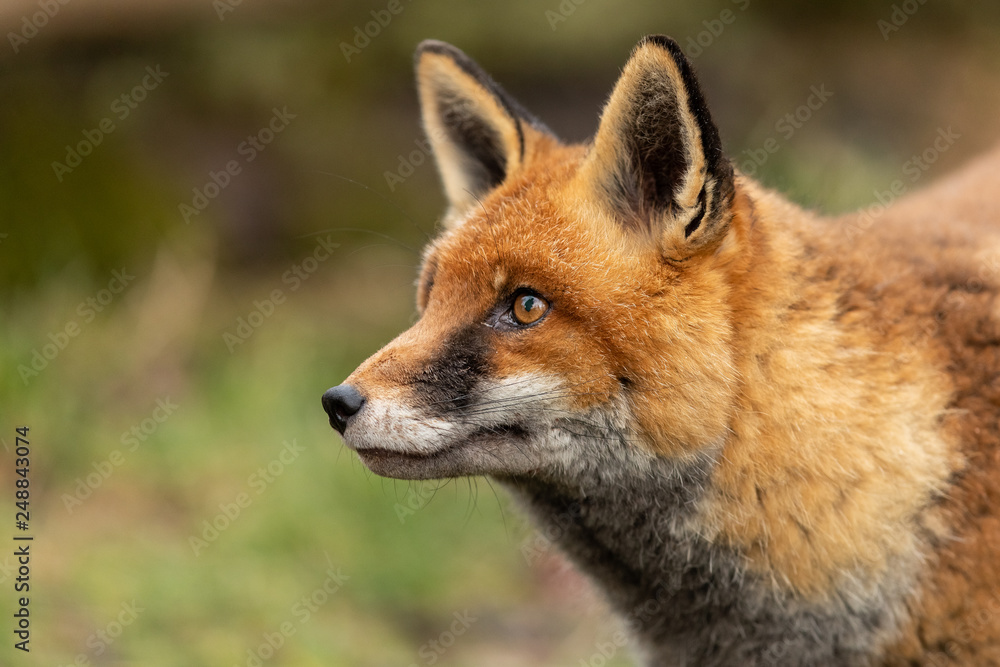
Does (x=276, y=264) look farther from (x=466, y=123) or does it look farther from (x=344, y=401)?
(x=344, y=401)

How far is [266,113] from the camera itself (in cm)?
1000

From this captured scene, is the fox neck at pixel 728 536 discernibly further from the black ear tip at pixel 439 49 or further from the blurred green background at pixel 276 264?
the black ear tip at pixel 439 49

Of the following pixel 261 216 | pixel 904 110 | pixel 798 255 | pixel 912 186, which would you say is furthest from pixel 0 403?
pixel 904 110

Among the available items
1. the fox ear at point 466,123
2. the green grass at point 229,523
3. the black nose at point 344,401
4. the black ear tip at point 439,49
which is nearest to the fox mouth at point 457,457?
the black nose at point 344,401

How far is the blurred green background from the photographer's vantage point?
19.7 ft

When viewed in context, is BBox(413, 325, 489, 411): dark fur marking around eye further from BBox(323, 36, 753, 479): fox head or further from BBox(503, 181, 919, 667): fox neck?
BBox(503, 181, 919, 667): fox neck

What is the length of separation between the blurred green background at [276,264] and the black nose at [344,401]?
115 cm

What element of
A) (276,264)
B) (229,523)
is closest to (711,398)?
(229,523)

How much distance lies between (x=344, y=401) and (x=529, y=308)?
2.41ft

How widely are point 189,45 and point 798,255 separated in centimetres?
782

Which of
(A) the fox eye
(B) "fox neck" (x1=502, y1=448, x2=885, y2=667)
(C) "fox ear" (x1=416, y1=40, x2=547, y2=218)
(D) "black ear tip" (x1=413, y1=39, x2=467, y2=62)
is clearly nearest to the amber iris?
(A) the fox eye

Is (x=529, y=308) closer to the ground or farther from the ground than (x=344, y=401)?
farther from the ground

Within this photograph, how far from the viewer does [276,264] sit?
10.1m

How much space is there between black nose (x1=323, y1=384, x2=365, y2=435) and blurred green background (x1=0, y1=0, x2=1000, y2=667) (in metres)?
1.15
